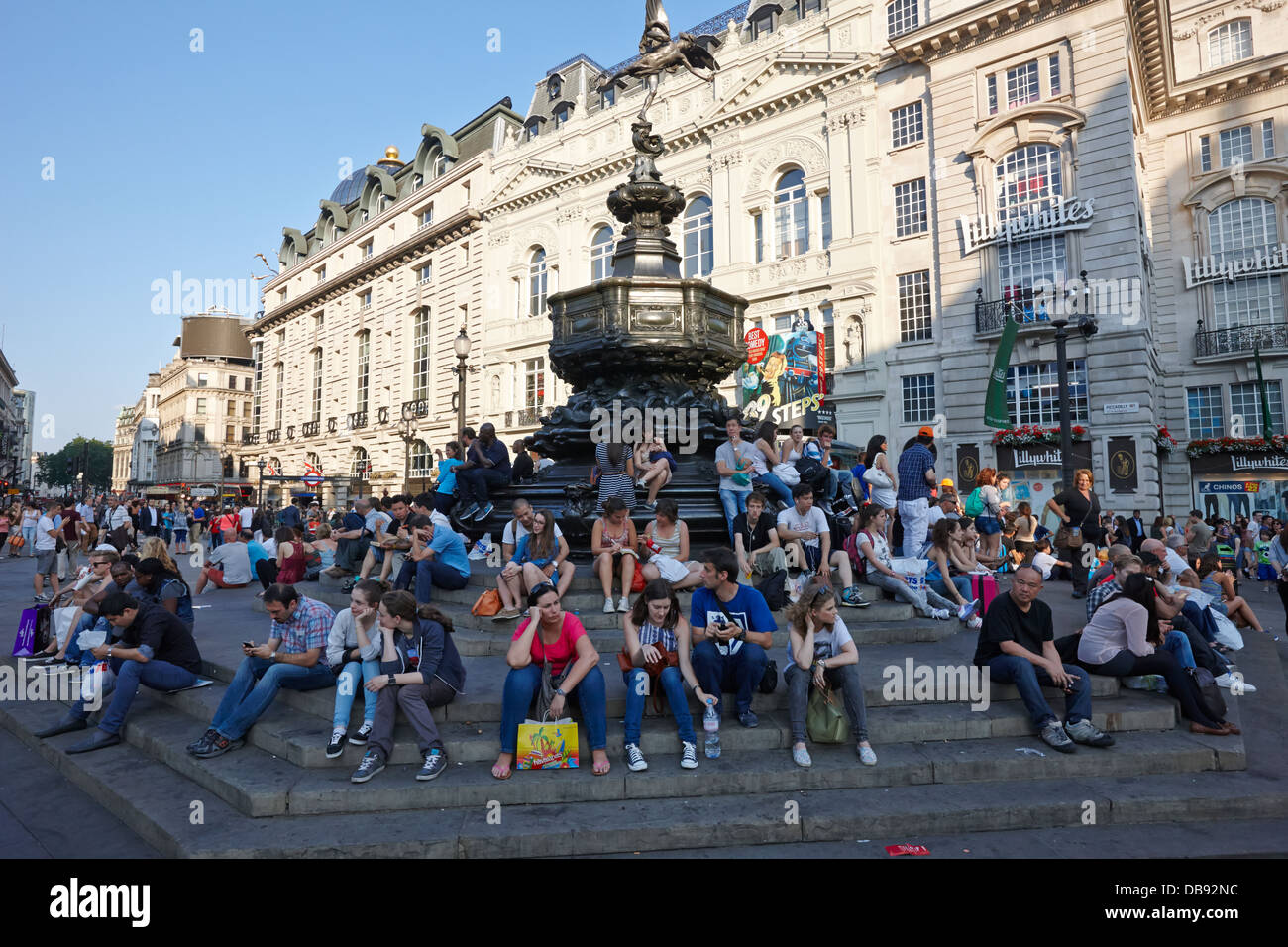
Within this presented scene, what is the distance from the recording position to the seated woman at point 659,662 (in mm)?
4578

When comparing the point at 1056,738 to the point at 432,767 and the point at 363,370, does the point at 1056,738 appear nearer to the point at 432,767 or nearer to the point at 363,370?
the point at 432,767

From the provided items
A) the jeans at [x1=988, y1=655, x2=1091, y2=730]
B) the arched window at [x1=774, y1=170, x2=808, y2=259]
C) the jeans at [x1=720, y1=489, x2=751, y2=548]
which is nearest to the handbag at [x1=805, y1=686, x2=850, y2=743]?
the jeans at [x1=988, y1=655, x2=1091, y2=730]

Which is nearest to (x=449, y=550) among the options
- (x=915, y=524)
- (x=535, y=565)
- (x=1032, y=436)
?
(x=535, y=565)

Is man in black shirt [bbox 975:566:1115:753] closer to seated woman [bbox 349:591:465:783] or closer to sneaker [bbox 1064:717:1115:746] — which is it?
sneaker [bbox 1064:717:1115:746]

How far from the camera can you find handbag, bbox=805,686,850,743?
474cm

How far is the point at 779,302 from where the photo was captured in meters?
28.3

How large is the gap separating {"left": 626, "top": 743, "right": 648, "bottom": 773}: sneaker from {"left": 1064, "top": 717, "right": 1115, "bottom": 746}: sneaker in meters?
2.97

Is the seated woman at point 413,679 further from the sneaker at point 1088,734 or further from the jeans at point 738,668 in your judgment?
the sneaker at point 1088,734

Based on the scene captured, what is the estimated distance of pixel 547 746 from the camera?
4461 mm

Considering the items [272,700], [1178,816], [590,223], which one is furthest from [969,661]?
[590,223]

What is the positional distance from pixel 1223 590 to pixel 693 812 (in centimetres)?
909

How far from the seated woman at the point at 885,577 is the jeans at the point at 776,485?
85 centimetres
